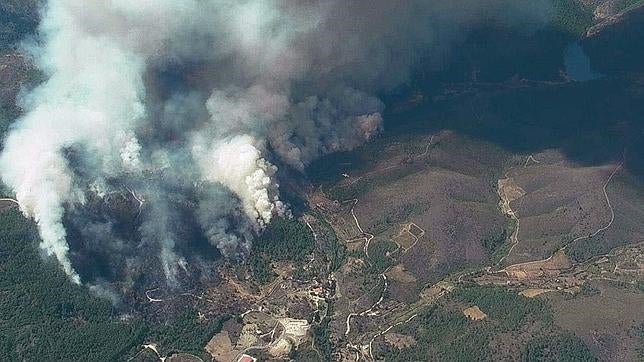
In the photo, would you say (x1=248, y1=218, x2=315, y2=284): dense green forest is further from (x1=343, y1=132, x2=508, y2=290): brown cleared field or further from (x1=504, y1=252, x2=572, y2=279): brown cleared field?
(x1=504, y1=252, x2=572, y2=279): brown cleared field

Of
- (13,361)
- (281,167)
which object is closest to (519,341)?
(281,167)

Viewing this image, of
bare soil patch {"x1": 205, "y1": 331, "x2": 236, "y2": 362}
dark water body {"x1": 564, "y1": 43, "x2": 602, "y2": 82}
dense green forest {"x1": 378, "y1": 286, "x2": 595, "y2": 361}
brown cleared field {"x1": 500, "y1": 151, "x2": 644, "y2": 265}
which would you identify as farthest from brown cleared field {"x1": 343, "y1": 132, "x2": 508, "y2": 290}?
dark water body {"x1": 564, "y1": 43, "x2": 602, "y2": 82}

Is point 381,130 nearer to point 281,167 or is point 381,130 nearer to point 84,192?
point 281,167

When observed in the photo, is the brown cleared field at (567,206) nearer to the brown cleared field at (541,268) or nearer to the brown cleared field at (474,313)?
the brown cleared field at (541,268)

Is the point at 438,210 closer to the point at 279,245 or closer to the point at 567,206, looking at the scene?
the point at 567,206

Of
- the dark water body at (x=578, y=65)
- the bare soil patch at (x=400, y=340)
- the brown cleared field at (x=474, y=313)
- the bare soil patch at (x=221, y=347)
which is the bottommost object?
the brown cleared field at (x=474, y=313)

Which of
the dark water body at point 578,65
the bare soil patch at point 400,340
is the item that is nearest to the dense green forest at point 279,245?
the bare soil patch at point 400,340
